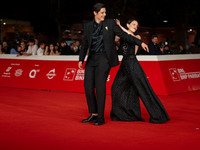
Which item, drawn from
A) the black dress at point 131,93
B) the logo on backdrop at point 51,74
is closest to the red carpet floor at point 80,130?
the black dress at point 131,93

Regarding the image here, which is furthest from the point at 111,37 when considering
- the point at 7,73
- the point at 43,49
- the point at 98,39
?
the point at 43,49

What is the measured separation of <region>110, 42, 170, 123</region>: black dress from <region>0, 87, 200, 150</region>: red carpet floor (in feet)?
0.91

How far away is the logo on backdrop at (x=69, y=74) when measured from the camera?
464 inches

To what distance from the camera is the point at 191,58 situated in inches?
480

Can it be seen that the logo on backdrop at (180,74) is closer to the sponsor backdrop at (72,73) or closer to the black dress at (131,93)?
the sponsor backdrop at (72,73)

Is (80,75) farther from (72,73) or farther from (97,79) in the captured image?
(97,79)

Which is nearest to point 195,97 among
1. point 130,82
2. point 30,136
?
point 130,82

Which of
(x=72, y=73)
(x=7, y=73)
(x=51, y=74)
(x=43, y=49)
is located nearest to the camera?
(x=72, y=73)

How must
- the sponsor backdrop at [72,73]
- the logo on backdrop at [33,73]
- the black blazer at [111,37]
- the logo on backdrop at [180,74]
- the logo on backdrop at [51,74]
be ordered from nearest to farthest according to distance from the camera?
the black blazer at [111,37]
the sponsor backdrop at [72,73]
the logo on backdrop at [180,74]
the logo on backdrop at [51,74]
the logo on backdrop at [33,73]

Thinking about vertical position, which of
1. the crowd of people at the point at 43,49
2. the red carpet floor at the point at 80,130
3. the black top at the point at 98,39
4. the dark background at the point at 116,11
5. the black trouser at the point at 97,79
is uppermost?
the dark background at the point at 116,11

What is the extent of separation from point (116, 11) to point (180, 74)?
9531mm

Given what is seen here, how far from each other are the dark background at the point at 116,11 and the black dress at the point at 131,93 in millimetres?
13177

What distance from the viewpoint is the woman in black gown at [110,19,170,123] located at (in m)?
6.55

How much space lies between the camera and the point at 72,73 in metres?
11.8
